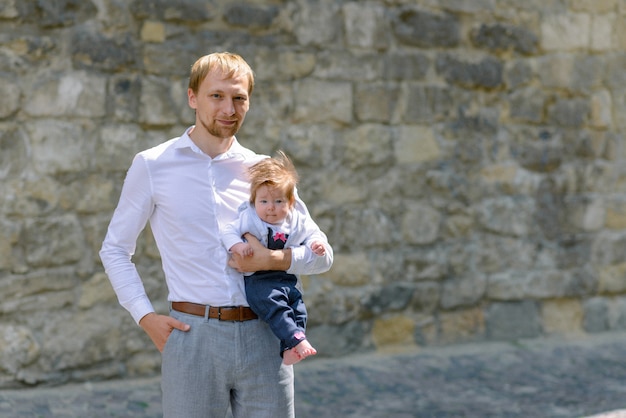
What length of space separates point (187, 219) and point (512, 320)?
3813mm

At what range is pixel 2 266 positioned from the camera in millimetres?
4523

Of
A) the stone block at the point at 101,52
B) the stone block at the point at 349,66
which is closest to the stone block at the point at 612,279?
the stone block at the point at 349,66

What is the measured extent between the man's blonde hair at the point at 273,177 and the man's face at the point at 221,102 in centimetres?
14

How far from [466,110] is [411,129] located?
1.38 ft

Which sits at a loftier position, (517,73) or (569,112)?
(517,73)

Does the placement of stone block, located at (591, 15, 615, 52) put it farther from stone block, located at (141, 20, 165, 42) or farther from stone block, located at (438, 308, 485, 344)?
stone block, located at (141, 20, 165, 42)

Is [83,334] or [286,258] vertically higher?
[286,258]

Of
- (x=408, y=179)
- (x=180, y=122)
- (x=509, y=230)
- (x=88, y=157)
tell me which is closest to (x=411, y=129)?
(x=408, y=179)

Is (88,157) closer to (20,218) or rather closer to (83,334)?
(20,218)

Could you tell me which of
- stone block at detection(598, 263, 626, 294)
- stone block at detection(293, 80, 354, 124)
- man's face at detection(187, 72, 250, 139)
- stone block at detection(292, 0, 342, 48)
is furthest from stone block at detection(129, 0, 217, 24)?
stone block at detection(598, 263, 626, 294)

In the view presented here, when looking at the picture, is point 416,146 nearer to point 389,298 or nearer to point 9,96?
point 389,298

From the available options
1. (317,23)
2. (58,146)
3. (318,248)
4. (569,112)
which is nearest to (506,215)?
A: (569,112)

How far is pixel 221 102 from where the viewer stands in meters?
2.66

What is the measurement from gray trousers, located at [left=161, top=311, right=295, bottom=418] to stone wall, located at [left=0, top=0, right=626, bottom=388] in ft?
7.15
